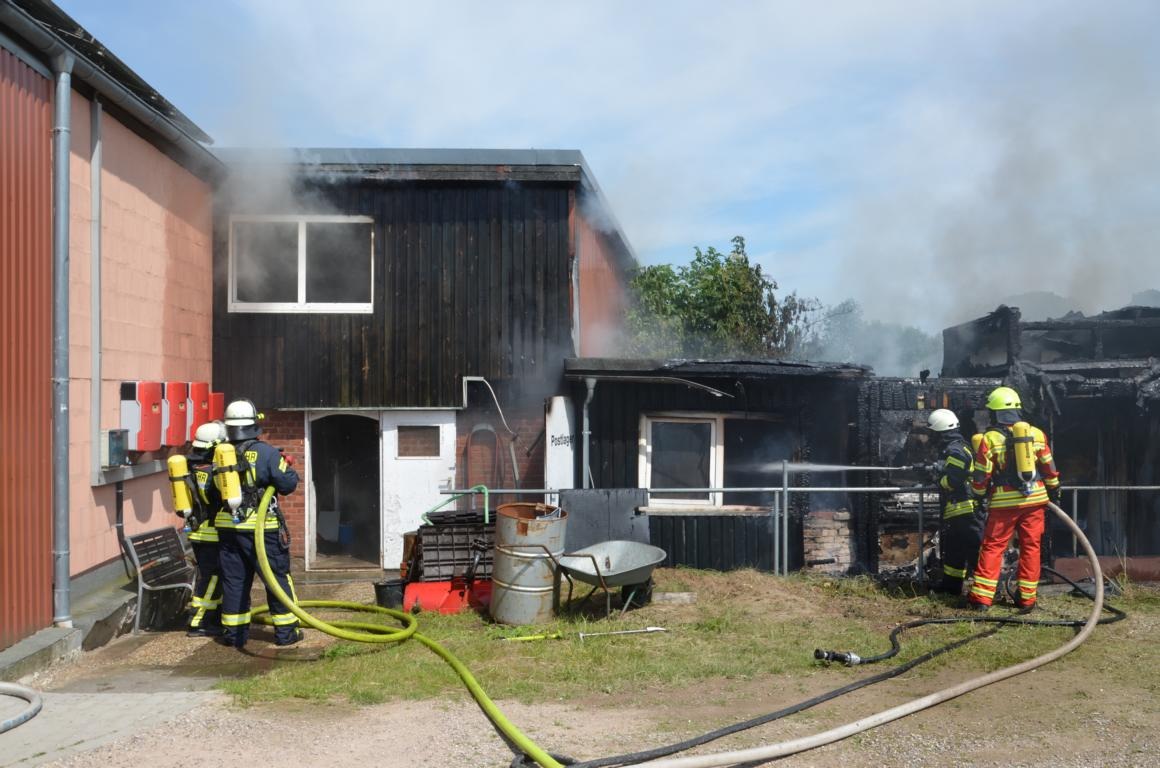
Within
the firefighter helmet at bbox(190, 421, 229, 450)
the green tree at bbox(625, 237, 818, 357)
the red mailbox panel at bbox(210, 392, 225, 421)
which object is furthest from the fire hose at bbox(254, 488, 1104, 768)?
the green tree at bbox(625, 237, 818, 357)

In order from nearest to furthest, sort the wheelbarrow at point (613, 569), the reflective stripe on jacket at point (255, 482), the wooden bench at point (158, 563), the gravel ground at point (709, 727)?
the gravel ground at point (709, 727) → the reflective stripe on jacket at point (255, 482) → the wheelbarrow at point (613, 569) → the wooden bench at point (158, 563)

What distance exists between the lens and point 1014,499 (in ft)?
28.0

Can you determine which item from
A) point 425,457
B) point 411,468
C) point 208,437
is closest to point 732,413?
point 425,457

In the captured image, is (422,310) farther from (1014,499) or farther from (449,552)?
(1014,499)

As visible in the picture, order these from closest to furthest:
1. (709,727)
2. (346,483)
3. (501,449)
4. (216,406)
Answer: (709,727), (216,406), (501,449), (346,483)

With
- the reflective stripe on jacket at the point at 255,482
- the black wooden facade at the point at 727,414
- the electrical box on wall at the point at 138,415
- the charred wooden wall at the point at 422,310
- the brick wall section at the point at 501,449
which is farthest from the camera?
the charred wooden wall at the point at 422,310

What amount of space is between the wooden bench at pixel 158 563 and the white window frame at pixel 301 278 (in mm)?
3515

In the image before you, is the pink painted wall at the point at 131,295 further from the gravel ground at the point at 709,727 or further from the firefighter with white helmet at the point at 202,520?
the gravel ground at the point at 709,727

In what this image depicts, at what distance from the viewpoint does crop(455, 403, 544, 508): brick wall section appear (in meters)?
11.9

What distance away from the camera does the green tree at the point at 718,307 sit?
19.8 metres

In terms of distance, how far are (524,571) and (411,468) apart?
409 cm

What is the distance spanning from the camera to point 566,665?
707 cm

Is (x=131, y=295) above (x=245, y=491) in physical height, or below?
above

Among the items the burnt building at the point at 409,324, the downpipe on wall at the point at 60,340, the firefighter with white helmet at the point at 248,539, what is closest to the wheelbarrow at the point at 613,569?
the firefighter with white helmet at the point at 248,539
